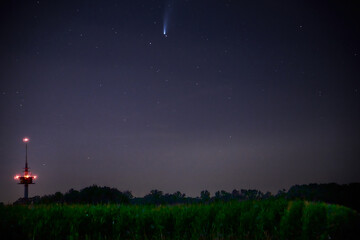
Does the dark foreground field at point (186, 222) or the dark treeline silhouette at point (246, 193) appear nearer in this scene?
the dark foreground field at point (186, 222)

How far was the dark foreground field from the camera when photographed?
10602 millimetres

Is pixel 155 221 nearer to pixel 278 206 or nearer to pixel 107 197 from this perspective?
pixel 278 206

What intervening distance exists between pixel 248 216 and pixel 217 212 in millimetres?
1051

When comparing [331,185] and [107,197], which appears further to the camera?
[107,197]

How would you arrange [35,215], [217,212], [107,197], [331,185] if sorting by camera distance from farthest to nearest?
[107,197], [331,185], [217,212], [35,215]

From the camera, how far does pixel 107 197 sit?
32906mm

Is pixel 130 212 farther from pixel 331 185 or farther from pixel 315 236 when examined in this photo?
pixel 331 185

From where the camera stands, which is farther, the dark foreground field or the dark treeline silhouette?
the dark treeline silhouette

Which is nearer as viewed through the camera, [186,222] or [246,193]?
[186,222]

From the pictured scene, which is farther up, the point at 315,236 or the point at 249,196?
the point at 249,196

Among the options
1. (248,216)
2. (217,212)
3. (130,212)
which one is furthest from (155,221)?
(248,216)

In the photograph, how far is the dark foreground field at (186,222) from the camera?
1060cm

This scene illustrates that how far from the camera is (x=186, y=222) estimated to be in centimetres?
1163

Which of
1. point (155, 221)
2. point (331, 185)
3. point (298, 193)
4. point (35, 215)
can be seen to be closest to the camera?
point (35, 215)
